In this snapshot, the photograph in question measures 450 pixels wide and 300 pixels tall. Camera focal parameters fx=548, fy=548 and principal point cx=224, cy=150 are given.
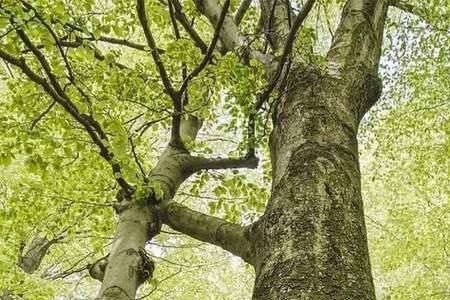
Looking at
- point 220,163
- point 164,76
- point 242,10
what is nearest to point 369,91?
point 164,76

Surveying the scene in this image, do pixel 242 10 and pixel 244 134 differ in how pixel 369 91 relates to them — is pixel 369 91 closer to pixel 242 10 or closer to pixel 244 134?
pixel 244 134

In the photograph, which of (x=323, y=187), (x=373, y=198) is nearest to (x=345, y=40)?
(x=323, y=187)

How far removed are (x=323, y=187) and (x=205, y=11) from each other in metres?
2.70

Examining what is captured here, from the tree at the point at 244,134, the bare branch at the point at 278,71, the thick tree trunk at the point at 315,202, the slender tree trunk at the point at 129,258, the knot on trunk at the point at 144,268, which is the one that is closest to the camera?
the thick tree trunk at the point at 315,202

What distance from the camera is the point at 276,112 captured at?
2.84 meters

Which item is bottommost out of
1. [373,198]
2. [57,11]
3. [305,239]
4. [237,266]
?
[305,239]

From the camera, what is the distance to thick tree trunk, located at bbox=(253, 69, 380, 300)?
179 cm

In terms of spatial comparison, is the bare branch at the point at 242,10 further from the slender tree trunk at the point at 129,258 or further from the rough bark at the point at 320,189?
the slender tree trunk at the point at 129,258

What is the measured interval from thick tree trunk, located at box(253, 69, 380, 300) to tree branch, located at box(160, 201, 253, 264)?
0.72 feet

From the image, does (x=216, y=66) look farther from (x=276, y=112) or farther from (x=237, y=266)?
(x=237, y=266)

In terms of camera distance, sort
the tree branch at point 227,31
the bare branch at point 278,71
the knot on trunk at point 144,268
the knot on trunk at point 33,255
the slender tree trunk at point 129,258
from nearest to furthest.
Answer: the bare branch at point 278,71, the slender tree trunk at point 129,258, the knot on trunk at point 144,268, the tree branch at point 227,31, the knot on trunk at point 33,255

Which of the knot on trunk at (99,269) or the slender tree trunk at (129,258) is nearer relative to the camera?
the slender tree trunk at (129,258)

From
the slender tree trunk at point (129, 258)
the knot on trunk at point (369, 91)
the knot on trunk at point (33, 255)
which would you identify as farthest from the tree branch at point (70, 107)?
the knot on trunk at point (33, 255)

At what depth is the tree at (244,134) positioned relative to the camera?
6.44ft
